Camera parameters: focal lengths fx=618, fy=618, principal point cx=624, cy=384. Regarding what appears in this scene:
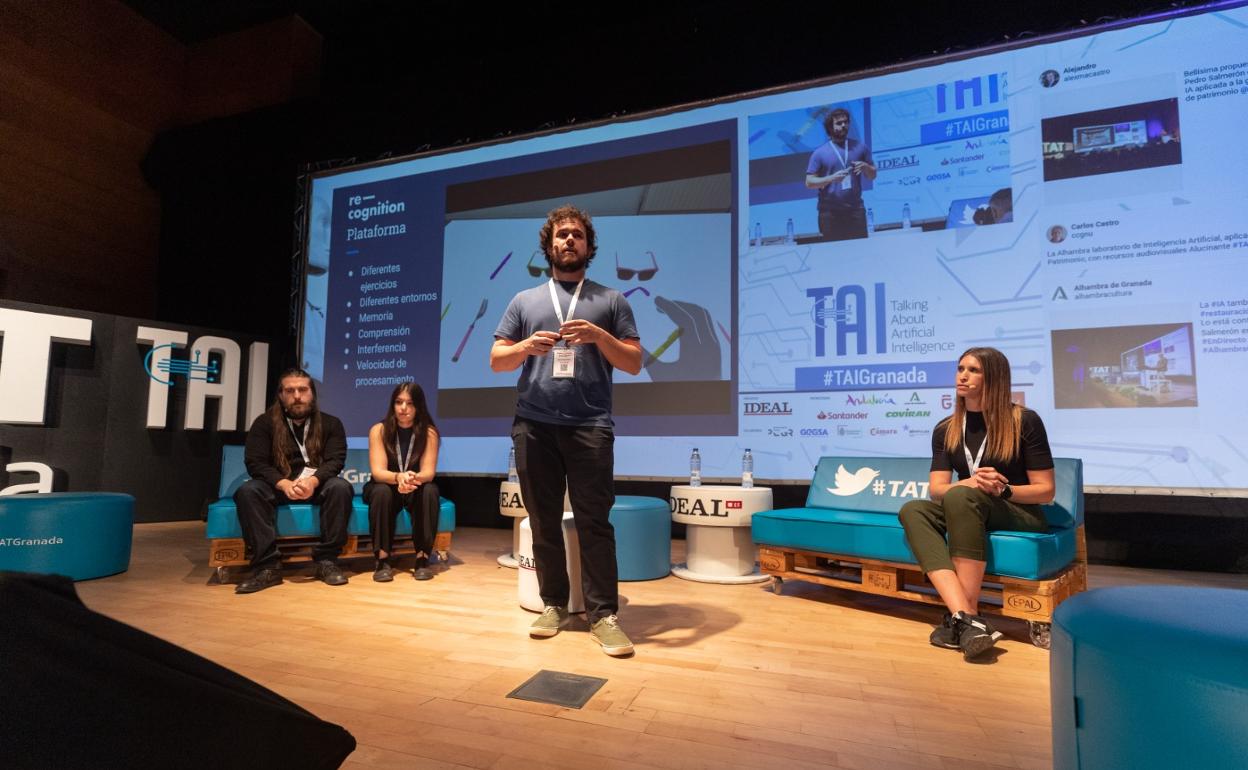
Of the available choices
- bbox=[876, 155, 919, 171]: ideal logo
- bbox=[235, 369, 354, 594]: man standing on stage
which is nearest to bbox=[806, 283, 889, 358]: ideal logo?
bbox=[876, 155, 919, 171]: ideal logo

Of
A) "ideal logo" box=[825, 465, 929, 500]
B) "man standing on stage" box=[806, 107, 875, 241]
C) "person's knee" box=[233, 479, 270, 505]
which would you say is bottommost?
"person's knee" box=[233, 479, 270, 505]

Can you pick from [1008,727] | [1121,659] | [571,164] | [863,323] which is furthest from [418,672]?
[571,164]

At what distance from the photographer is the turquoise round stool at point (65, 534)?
9.34ft

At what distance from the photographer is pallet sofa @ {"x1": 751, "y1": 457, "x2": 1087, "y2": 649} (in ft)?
7.21

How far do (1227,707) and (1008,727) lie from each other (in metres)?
0.88

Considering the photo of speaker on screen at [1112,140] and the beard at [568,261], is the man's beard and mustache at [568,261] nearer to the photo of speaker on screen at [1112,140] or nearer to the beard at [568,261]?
the beard at [568,261]

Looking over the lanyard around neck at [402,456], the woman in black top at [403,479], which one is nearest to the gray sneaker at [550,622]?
the woman in black top at [403,479]

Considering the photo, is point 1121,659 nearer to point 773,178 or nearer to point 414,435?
point 414,435

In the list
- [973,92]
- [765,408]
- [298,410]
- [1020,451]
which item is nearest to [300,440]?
[298,410]

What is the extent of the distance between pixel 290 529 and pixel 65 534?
1.00 meters

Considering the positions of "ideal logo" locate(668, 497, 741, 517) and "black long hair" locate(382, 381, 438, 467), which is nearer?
"ideal logo" locate(668, 497, 741, 517)

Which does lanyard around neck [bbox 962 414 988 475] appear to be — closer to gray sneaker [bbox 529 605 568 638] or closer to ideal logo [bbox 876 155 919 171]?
gray sneaker [bbox 529 605 568 638]

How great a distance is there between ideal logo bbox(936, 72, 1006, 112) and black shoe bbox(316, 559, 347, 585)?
13.7 ft

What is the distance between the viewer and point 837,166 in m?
3.85
